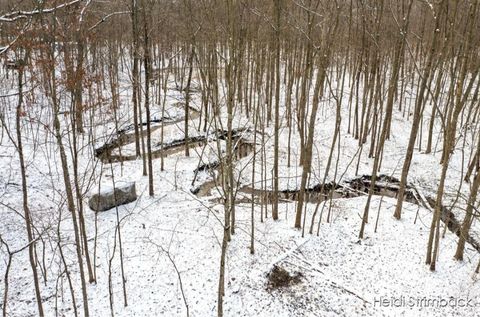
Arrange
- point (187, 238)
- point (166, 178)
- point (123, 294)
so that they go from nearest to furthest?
point (123, 294), point (187, 238), point (166, 178)

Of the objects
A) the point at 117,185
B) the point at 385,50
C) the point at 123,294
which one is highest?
the point at 385,50

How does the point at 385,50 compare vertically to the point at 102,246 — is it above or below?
above

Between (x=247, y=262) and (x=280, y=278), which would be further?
(x=247, y=262)

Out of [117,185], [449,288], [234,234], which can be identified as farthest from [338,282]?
[117,185]

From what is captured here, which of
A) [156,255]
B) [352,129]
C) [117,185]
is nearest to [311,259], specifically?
[156,255]

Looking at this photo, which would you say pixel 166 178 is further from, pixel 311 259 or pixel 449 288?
pixel 449 288

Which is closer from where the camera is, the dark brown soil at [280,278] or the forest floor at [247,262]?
the forest floor at [247,262]

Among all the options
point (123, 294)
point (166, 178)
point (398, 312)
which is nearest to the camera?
point (398, 312)

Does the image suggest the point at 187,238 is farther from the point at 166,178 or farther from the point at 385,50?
the point at 385,50

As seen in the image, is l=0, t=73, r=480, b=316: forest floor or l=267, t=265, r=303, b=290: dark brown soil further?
l=267, t=265, r=303, b=290: dark brown soil

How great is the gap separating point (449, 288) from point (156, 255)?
6732mm

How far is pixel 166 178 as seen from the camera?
14266 mm

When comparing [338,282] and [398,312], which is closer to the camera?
[398,312]

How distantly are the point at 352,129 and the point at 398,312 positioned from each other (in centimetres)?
1214
